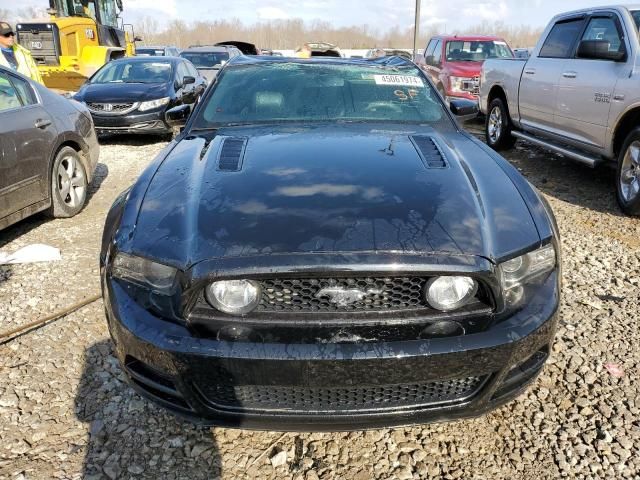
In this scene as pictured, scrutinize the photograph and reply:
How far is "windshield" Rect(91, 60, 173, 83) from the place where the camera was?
9492 mm

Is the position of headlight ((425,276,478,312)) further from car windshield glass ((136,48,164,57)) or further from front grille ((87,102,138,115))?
car windshield glass ((136,48,164,57))

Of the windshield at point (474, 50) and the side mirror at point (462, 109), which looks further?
the windshield at point (474, 50)

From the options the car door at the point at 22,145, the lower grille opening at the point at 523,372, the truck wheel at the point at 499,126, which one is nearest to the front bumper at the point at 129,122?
the car door at the point at 22,145

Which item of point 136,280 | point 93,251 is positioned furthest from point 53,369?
point 93,251

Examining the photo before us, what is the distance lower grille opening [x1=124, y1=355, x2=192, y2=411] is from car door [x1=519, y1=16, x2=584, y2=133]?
557 centimetres

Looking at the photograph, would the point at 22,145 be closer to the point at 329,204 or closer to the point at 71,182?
the point at 71,182

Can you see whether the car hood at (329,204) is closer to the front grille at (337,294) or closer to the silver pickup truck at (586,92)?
the front grille at (337,294)

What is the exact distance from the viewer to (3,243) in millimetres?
4492

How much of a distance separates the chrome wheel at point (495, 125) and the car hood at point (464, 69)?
8.86ft

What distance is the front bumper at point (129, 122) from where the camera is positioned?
8.30 metres

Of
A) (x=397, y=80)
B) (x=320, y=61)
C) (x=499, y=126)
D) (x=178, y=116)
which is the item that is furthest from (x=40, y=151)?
(x=499, y=126)

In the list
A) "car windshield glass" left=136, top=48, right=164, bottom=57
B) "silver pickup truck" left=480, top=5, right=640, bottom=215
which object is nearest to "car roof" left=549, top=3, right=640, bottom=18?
"silver pickup truck" left=480, top=5, right=640, bottom=215

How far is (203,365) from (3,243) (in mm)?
3573

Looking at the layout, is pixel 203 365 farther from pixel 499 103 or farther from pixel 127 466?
pixel 499 103
